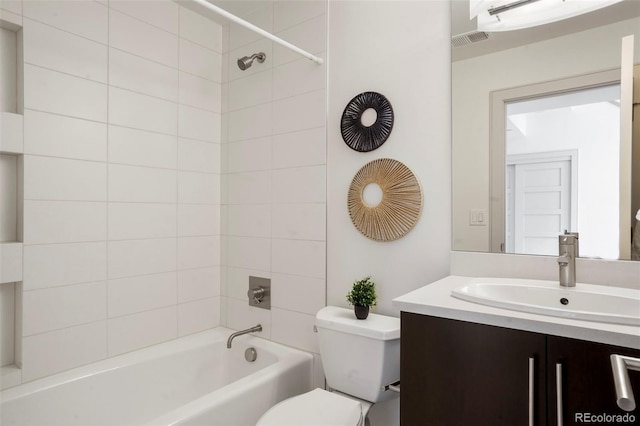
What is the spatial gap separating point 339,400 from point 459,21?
1613 mm

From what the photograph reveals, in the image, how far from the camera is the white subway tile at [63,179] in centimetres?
168

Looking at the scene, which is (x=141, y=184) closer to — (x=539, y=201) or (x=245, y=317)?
(x=245, y=317)

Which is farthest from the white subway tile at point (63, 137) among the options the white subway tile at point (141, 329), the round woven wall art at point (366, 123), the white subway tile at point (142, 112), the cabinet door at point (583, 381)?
the cabinet door at point (583, 381)

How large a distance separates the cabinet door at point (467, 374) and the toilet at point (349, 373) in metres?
0.34

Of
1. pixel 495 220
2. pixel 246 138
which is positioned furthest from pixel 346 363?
pixel 246 138

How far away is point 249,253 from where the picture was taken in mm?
2309

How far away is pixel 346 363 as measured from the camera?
158 centimetres

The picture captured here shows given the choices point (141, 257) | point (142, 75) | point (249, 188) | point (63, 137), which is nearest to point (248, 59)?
point (142, 75)

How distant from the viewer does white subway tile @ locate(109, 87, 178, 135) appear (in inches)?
77.4

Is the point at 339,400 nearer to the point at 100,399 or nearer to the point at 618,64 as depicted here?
the point at 100,399

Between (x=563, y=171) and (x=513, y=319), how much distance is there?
68 cm

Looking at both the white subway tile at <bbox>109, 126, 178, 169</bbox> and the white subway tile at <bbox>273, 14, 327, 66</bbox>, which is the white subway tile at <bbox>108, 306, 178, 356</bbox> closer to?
the white subway tile at <bbox>109, 126, 178, 169</bbox>

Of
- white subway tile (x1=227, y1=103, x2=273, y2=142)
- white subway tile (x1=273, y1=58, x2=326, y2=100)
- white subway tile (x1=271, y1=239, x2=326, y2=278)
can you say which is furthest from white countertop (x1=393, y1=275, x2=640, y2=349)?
white subway tile (x1=227, y1=103, x2=273, y2=142)

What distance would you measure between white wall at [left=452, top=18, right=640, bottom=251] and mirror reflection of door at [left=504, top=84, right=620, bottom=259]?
86 millimetres
